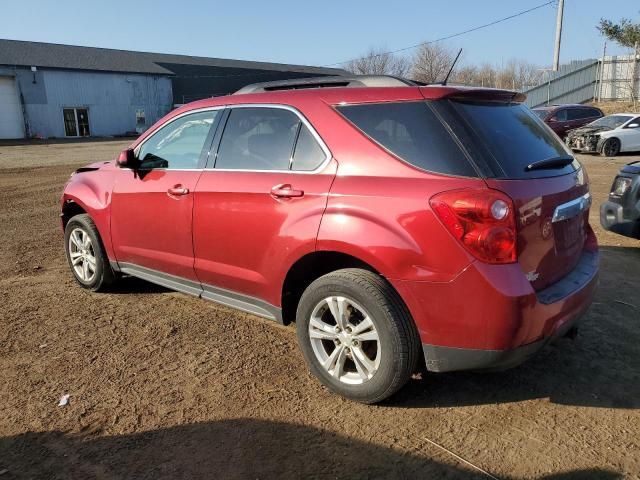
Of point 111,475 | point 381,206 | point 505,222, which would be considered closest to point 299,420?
point 111,475

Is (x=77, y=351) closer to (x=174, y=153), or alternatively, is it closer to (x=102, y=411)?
(x=102, y=411)

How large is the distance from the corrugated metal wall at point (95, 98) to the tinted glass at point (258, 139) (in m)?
41.7

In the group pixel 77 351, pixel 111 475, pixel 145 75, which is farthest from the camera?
pixel 145 75

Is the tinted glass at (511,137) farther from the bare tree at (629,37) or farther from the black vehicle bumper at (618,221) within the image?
the bare tree at (629,37)

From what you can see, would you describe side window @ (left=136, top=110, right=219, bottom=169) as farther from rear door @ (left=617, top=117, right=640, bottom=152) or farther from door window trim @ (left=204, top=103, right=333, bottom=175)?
rear door @ (left=617, top=117, right=640, bottom=152)

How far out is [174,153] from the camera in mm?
4340

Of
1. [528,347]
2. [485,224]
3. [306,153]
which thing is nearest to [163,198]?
[306,153]

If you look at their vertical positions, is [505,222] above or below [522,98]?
below

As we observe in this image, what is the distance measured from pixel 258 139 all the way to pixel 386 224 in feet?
4.24

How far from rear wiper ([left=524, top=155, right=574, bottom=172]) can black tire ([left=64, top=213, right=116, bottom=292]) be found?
149 inches

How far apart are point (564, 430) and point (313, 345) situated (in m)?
1.46

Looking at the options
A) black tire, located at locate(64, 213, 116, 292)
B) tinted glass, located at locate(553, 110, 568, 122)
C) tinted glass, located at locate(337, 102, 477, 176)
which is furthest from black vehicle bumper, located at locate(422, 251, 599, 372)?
tinted glass, located at locate(553, 110, 568, 122)

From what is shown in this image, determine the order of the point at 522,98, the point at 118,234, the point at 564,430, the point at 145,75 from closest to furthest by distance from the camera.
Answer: the point at 564,430, the point at 522,98, the point at 118,234, the point at 145,75

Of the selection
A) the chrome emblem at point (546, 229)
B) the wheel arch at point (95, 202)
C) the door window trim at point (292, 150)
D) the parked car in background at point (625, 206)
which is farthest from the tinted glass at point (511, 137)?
the wheel arch at point (95, 202)
